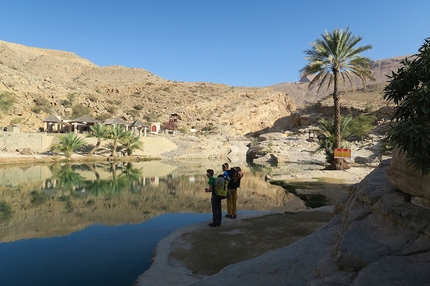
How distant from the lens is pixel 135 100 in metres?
76.4

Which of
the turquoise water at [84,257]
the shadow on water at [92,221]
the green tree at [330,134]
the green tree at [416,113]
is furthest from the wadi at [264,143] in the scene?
the green tree at [330,134]

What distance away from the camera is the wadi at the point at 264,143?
347 cm

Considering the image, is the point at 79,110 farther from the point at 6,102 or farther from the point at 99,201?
the point at 99,201

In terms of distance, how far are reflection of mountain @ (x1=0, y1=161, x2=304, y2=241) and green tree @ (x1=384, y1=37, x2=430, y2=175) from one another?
9.01 meters

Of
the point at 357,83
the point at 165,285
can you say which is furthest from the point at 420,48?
the point at 357,83

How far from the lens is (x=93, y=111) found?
Answer: 62.2 metres

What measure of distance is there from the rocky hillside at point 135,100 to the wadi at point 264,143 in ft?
0.96

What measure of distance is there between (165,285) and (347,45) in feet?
67.9

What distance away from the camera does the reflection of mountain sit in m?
9.71

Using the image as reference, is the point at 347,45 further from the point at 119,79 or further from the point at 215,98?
the point at 119,79

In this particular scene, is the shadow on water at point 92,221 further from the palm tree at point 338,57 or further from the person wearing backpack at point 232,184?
the palm tree at point 338,57

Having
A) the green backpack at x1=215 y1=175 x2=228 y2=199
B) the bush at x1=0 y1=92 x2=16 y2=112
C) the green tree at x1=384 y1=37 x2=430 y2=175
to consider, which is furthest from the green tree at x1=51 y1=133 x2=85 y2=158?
the green tree at x1=384 y1=37 x2=430 y2=175

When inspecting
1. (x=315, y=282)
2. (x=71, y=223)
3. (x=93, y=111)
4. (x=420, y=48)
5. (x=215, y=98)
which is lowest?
(x=71, y=223)

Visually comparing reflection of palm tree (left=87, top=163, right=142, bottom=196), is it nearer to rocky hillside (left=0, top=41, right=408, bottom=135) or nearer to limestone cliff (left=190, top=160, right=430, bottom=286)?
limestone cliff (left=190, top=160, right=430, bottom=286)
